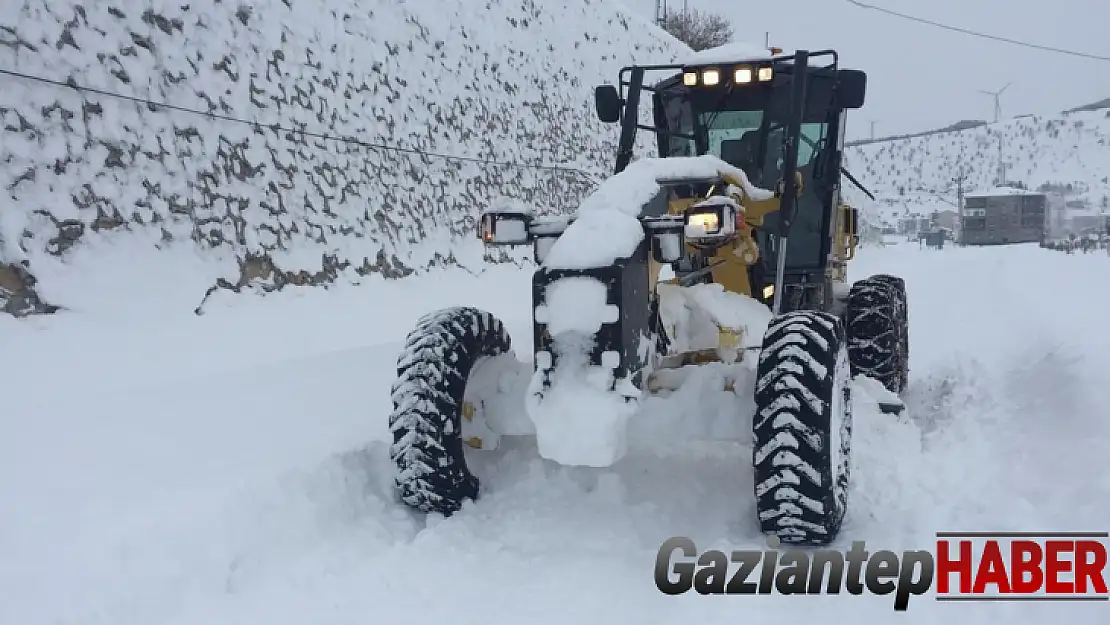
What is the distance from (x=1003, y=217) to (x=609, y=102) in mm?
50957

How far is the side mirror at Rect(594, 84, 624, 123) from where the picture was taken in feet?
15.8

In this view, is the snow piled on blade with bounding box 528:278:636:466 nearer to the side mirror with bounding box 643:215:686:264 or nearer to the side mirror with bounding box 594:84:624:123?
the side mirror with bounding box 643:215:686:264

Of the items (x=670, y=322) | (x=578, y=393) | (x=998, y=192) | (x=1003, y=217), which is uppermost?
(x=998, y=192)

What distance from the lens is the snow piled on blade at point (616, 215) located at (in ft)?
10.3

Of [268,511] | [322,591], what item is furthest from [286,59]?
[322,591]

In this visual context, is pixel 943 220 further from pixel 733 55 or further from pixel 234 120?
pixel 733 55

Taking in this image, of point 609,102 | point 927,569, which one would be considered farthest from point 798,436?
point 609,102

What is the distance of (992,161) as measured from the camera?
3255 inches

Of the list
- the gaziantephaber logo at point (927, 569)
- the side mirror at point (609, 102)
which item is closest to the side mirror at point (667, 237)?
the gaziantephaber logo at point (927, 569)

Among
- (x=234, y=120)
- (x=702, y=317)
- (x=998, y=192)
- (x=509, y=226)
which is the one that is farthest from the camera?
(x=998, y=192)

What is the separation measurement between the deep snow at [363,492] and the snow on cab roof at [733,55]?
207cm

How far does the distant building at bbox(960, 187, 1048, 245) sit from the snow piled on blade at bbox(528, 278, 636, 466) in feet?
165

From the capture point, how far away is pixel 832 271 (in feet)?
19.4

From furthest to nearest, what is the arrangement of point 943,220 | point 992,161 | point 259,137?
1. point 992,161
2. point 943,220
3. point 259,137
